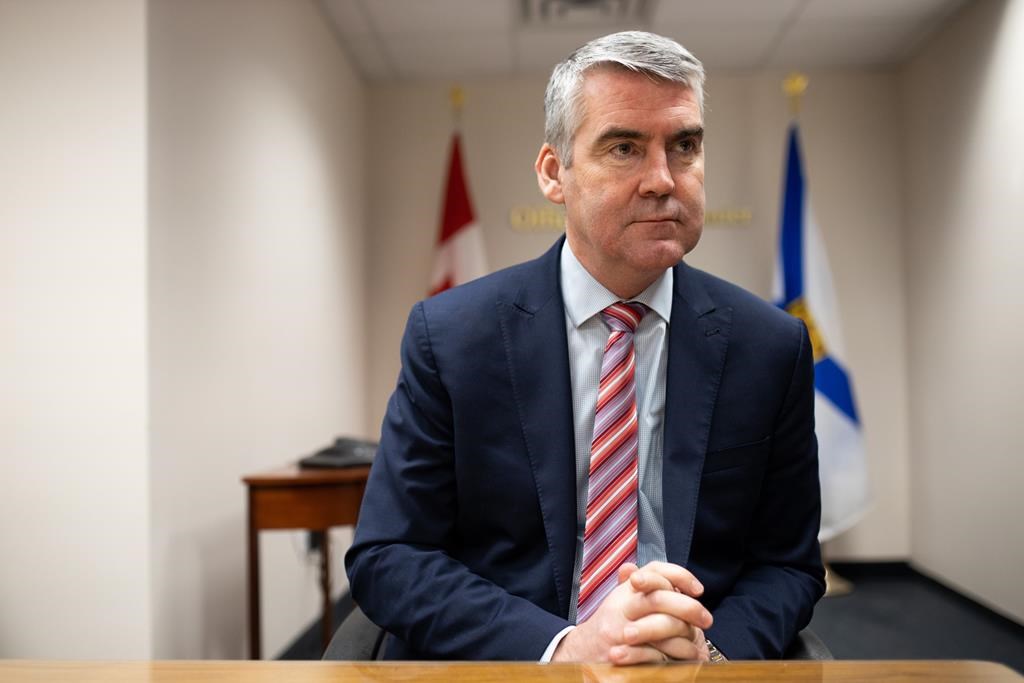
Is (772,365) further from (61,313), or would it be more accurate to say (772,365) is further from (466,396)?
(61,313)

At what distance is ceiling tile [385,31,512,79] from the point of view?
430 cm

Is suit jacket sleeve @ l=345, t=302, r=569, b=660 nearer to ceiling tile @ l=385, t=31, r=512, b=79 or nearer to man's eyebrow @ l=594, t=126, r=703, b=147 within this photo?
man's eyebrow @ l=594, t=126, r=703, b=147

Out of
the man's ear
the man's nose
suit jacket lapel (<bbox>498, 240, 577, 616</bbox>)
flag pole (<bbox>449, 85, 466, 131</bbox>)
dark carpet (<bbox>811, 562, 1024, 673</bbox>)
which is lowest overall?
dark carpet (<bbox>811, 562, 1024, 673</bbox>)

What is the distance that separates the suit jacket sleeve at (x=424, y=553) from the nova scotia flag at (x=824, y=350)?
136 inches

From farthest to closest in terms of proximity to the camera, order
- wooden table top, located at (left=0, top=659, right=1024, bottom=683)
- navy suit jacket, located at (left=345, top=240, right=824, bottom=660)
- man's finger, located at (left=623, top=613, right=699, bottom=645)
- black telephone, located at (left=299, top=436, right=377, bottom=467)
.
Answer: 1. black telephone, located at (left=299, top=436, right=377, bottom=467)
2. navy suit jacket, located at (left=345, top=240, right=824, bottom=660)
3. man's finger, located at (left=623, top=613, right=699, bottom=645)
4. wooden table top, located at (left=0, top=659, right=1024, bottom=683)

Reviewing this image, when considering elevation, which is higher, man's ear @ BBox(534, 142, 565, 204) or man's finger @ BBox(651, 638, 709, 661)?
man's ear @ BBox(534, 142, 565, 204)

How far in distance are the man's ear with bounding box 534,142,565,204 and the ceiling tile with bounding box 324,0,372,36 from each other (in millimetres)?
2887

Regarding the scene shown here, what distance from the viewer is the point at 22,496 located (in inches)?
84.1

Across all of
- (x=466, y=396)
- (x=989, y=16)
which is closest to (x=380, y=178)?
(x=989, y=16)

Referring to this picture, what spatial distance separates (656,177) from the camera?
1.14 metres

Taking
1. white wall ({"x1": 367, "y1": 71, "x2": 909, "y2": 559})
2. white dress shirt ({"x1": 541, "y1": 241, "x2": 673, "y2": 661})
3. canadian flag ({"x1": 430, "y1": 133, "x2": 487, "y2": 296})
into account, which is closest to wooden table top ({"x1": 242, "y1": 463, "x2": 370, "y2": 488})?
white dress shirt ({"x1": 541, "y1": 241, "x2": 673, "y2": 661})

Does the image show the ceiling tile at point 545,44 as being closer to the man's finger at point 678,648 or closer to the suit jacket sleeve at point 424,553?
the suit jacket sleeve at point 424,553

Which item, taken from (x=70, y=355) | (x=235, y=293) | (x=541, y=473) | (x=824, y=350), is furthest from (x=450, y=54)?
(x=541, y=473)

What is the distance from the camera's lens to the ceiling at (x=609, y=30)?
3.94 m
